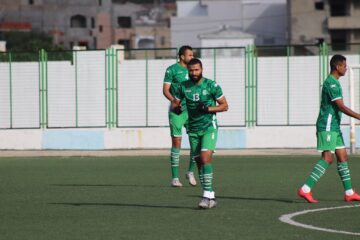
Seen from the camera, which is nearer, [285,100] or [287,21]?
[285,100]

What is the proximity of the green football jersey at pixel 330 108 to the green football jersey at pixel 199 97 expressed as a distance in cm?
148

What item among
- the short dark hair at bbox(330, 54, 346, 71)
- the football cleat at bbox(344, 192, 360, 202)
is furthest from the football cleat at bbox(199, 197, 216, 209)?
the short dark hair at bbox(330, 54, 346, 71)

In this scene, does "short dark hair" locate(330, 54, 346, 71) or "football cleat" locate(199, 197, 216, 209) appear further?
"short dark hair" locate(330, 54, 346, 71)

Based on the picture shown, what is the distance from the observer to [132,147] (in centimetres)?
3325

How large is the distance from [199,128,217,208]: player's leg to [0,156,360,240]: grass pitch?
196 mm

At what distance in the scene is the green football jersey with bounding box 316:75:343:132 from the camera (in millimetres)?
14773

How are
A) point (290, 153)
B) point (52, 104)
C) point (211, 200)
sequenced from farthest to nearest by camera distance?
point (52, 104), point (290, 153), point (211, 200)

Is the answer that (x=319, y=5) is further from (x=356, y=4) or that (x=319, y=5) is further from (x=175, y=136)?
(x=175, y=136)

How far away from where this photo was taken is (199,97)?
14.4m

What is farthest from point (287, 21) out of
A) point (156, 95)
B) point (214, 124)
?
point (214, 124)

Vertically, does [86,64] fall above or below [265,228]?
above

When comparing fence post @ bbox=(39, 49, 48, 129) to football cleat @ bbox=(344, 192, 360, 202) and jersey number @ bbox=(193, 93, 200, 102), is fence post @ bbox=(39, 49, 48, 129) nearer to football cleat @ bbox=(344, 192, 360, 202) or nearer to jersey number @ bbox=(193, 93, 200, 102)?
football cleat @ bbox=(344, 192, 360, 202)

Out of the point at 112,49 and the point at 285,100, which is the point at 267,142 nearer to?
the point at 285,100

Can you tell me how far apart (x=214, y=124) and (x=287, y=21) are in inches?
3543
